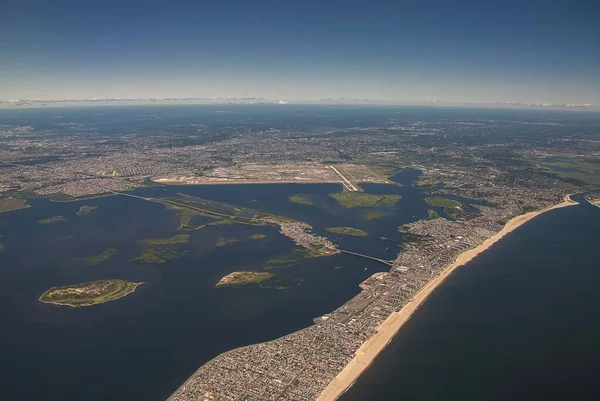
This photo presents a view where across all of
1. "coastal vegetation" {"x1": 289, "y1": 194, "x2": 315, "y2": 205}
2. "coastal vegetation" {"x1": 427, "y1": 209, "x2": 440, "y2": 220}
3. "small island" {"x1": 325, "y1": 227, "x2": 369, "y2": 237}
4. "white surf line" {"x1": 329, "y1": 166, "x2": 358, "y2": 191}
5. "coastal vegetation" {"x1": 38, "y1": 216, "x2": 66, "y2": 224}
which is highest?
"white surf line" {"x1": 329, "y1": 166, "x2": 358, "y2": 191}

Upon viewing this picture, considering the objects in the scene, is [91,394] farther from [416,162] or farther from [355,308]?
[416,162]

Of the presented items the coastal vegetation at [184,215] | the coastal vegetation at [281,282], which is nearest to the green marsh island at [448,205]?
the coastal vegetation at [281,282]

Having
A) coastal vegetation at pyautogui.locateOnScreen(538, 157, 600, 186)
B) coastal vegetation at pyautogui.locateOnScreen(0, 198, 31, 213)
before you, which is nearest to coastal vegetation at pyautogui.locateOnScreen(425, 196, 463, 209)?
coastal vegetation at pyautogui.locateOnScreen(538, 157, 600, 186)

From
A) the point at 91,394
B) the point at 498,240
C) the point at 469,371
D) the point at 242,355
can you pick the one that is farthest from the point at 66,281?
the point at 498,240

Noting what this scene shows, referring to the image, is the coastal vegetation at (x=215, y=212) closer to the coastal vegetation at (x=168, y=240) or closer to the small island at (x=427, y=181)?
the coastal vegetation at (x=168, y=240)

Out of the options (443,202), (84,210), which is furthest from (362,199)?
(84,210)

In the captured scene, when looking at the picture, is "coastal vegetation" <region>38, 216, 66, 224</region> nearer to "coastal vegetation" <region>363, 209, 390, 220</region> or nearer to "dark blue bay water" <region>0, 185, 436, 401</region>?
"dark blue bay water" <region>0, 185, 436, 401</region>
